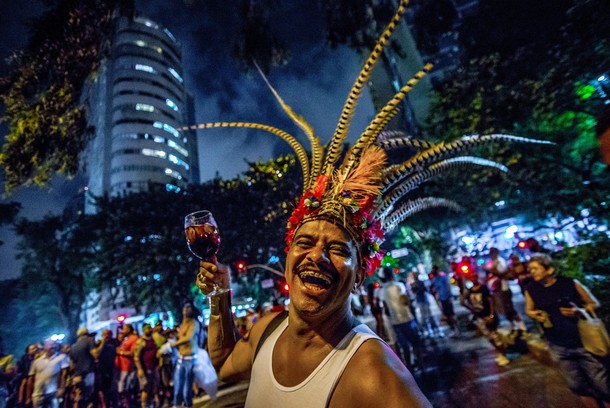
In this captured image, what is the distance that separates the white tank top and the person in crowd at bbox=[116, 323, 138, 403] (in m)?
8.03

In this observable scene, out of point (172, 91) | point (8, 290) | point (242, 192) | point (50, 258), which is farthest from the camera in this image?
point (172, 91)

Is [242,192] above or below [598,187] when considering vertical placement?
above

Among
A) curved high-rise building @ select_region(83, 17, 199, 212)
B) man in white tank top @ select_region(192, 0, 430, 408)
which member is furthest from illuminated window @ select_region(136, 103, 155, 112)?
man in white tank top @ select_region(192, 0, 430, 408)

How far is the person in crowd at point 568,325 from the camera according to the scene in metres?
3.64

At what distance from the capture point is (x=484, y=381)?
220 inches

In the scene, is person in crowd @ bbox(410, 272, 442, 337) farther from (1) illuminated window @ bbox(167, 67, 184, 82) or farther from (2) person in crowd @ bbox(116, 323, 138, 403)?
(1) illuminated window @ bbox(167, 67, 184, 82)

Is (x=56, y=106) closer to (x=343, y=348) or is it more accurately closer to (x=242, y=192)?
(x=343, y=348)

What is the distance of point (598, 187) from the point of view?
26.7 ft

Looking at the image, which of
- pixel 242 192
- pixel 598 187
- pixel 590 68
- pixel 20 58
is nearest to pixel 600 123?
pixel 590 68

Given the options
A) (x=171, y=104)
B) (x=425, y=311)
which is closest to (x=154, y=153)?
(x=171, y=104)

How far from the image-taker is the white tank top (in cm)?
163

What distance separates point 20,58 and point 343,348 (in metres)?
8.28

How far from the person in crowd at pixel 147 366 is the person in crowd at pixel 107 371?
0.61m

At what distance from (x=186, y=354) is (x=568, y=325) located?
6.56 metres
